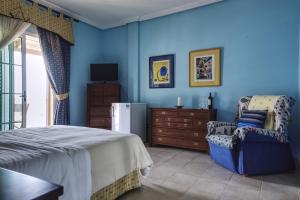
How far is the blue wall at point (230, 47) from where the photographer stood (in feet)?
10.8

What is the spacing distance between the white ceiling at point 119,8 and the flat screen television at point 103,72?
106 cm

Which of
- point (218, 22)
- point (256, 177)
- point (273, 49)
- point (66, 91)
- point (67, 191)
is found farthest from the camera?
point (66, 91)

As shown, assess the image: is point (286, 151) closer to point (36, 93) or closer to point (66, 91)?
point (66, 91)

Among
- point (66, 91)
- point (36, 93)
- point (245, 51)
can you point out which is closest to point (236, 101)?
point (245, 51)

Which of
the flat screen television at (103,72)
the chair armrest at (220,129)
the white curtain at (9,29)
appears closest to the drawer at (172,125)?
the chair armrest at (220,129)

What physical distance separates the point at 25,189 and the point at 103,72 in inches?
172

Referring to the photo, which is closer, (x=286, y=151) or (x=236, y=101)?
(x=286, y=151)

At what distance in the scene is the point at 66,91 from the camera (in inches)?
170

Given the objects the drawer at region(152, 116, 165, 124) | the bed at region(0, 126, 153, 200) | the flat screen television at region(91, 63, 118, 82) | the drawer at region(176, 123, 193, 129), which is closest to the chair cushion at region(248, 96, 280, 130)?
the drawer at region(176, 123, 193, 129)

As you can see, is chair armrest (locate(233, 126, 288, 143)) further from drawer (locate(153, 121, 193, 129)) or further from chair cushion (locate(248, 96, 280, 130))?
drawer (locate(153, 121, 193, 129))

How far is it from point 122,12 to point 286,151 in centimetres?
387

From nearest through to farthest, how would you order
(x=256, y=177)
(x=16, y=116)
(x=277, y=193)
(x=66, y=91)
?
(x=277, y=193) → (x=256, y=177) → (x=16, y=116) → (x=66, y=91)

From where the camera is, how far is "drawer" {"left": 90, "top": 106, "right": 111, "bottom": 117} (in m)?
4.64

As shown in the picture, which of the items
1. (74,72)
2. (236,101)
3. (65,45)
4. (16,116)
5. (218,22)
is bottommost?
(16,116)
